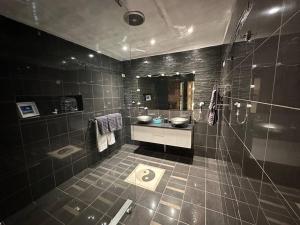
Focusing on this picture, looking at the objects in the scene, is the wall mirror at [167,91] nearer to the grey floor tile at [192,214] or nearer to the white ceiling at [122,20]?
the white ceiling at [122,20]

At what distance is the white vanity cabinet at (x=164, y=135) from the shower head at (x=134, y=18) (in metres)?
1.92

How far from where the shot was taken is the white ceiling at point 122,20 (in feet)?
4.44

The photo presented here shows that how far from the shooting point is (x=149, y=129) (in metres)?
2.88

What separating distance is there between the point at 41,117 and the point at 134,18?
6.19 feet

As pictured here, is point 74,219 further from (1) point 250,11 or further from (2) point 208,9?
(2) point 208,9

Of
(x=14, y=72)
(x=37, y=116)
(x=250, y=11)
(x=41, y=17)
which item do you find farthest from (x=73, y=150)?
(x=250, y=11)

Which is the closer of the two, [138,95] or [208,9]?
[208,9]

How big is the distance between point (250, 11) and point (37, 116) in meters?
2.62

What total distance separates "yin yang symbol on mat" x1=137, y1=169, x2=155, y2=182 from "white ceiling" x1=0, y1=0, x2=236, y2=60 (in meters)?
2.42

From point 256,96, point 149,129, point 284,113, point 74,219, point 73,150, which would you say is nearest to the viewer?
point 284,113

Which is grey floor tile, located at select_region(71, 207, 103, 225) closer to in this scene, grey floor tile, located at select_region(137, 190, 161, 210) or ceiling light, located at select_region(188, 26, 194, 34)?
grey floor tile, located at select_region(137, 190, 161, 210)

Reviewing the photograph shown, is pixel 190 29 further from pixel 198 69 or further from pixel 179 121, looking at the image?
pixel 179 121

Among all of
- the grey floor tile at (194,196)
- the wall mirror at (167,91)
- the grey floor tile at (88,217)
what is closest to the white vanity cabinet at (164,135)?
the wall mirror at (167,91)

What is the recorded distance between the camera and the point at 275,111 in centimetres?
56
